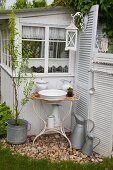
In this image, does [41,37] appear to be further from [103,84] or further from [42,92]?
[103,84]

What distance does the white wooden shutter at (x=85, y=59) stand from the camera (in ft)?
19.6

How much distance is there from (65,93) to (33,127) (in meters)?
1.23

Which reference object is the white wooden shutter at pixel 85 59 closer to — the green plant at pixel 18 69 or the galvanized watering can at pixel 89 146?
the galvanized watering can at pixel 89 146

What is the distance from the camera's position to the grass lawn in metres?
5.30

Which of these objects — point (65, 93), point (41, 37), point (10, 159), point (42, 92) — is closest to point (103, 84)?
point (65, 93)

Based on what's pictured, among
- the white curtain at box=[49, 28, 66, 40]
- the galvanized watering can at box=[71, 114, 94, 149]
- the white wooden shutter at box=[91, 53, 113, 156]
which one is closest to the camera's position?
the white wooden shutter at box=[91, 53, 113, 156]

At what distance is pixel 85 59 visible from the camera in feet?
20.8

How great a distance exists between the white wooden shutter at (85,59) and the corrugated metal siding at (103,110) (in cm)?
37

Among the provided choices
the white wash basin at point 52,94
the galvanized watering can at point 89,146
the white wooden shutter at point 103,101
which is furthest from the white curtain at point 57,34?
the galvanized watering can at point 89,146

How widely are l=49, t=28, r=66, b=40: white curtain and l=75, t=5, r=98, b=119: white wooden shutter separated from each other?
1.35ft

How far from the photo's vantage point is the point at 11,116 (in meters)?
6.77

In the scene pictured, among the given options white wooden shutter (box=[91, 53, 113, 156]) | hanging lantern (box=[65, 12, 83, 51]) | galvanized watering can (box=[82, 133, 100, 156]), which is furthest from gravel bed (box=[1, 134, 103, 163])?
hanging lantern (box=[65, 12, 83, 51])

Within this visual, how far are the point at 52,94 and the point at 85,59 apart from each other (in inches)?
42.3

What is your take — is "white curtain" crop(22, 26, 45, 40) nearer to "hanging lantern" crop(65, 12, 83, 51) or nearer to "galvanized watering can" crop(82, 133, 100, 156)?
"hanging lantern" crop(65, 12, 83, 51)
